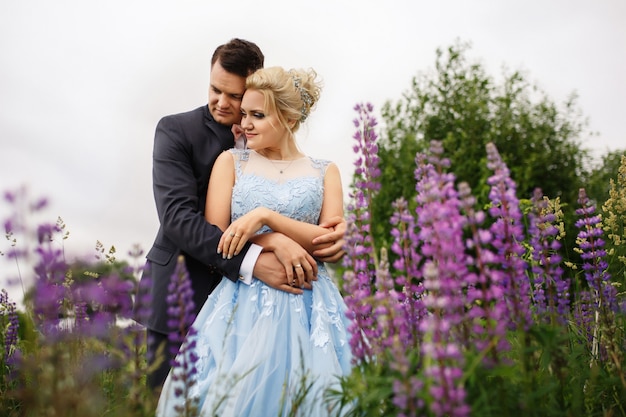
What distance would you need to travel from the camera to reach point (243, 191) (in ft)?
13.8

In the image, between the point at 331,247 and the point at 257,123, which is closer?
the point at 331,247

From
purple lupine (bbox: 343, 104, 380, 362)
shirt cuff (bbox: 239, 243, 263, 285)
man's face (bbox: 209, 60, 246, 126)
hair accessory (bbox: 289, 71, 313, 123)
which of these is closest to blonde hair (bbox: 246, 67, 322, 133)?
hair accessory (bbox: 289, 71, 313, 123)

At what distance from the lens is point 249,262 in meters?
3.90

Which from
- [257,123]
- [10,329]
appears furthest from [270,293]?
[10,329]

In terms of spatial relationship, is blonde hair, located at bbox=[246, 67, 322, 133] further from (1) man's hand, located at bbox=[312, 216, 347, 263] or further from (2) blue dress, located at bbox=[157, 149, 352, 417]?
(1) man's hand, located at bbox=[312, 216, 347, 263]

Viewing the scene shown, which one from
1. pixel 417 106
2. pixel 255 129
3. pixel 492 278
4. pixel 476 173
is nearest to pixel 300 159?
pixel 255 129

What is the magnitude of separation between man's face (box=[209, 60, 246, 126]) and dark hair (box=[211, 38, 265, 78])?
0.05m

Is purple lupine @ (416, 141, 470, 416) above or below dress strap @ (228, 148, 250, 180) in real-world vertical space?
below

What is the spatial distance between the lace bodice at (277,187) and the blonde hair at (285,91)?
346 millimetres

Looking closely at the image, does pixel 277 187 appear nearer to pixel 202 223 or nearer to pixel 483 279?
pixel 202 223

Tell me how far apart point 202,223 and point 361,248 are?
1718mm

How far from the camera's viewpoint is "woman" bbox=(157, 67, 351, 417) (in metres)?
3.37

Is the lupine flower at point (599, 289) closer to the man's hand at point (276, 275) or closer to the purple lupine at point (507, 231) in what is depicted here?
the purple lupine at point (507, 231)

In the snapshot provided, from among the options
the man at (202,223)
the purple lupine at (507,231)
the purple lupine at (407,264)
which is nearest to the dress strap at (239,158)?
the man at (202,223)
